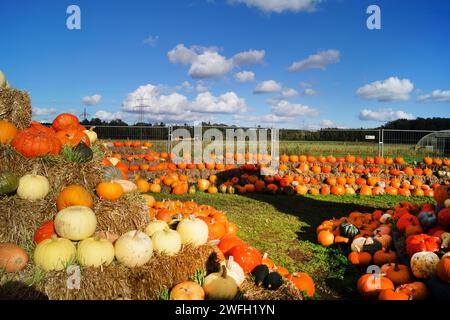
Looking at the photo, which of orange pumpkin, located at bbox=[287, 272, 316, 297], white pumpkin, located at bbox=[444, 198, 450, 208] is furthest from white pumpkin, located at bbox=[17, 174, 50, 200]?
white pumpkin, located at bbox=[444, 198, 450, 208]

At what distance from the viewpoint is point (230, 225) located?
5875mm

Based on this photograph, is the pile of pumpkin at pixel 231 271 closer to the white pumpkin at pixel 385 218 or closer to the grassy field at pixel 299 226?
the grassy field at pixel 299 226

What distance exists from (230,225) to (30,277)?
332 centimetres

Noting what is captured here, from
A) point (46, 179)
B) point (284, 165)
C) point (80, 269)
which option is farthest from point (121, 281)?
point (284, 165)

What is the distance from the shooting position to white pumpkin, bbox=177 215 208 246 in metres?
4.03

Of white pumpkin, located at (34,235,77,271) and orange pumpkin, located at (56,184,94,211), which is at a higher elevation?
orange pumpkin, located at (56,184,94,211)

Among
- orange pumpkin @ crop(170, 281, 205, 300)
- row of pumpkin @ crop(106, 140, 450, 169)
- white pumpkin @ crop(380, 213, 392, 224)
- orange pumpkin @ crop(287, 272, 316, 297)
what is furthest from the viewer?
row of pumpkin @ crop(106, 140, 450, 169)

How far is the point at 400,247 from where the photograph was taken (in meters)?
5.26

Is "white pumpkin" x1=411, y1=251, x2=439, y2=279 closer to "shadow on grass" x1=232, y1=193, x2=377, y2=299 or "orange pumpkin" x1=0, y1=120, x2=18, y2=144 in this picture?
"shadow on grass" x1=232, y1=193, x2=377, y2=299

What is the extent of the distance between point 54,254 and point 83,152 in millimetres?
1492

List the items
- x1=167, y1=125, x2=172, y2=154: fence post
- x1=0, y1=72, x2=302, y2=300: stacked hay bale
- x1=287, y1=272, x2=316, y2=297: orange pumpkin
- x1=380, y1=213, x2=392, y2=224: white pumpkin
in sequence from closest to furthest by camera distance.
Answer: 1. x1=0, y1=72, x2=302, y2=300: stacked hay bale
2. x1=287, y1=272, x2=316, y2=297: orange pumpkin
3. x1=380, y1=213, x2=392, y2=224: white pumpkin
4. x1=167, y1=125, x2=172, y2=154: fence post

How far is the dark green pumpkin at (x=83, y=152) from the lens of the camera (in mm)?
4305

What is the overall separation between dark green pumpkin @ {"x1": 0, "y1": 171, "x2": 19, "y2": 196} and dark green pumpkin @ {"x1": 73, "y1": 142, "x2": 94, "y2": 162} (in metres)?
0.72
